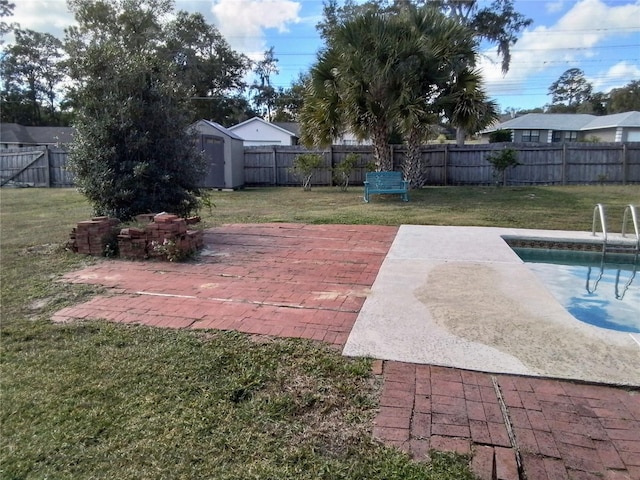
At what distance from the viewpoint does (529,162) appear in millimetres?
17609

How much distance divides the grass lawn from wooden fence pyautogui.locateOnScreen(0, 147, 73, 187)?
717 inches

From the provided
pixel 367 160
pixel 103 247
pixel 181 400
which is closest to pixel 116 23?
pixel 367 160

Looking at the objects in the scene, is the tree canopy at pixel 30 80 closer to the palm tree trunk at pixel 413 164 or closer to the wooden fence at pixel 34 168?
the wooden fence at pixel 34 168

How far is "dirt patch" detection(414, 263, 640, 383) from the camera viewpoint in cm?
286

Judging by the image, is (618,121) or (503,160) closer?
(503,160)

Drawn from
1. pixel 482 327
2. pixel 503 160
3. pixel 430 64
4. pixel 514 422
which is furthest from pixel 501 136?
pixel 514 422

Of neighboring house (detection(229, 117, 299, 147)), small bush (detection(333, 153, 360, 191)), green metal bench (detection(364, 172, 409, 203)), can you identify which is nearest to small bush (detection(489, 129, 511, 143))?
small bush (detection(333, 153, 360, 191))

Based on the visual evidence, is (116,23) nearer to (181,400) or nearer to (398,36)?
(398,36)

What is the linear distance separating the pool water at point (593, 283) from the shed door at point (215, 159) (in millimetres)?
11806

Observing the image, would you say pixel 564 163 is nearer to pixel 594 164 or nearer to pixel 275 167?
pixel 594 164

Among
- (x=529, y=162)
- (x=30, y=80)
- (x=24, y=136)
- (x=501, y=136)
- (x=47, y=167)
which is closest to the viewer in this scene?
(x=529, y=162)

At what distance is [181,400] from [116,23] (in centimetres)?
3320

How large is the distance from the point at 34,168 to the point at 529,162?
21087 mm

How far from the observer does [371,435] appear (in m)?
2.22
